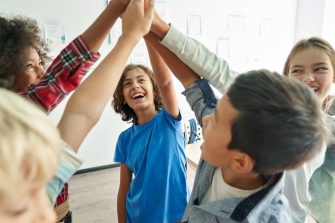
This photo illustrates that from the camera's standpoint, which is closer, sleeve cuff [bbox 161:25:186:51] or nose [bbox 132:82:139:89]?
sleeve cuff [bbox 161:25:186:51]

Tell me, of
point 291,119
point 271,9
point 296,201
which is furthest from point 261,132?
point 271,9

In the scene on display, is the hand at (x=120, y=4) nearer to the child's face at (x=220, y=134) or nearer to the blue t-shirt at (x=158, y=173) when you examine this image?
the child's face at (x=220, y=134)

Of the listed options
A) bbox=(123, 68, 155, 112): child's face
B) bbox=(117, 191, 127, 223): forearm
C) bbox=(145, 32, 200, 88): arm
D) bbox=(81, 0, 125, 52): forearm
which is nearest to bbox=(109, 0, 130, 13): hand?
bbox=(81, 0, 125, 52): forearm

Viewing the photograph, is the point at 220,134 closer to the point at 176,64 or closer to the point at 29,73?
the point at 176,64

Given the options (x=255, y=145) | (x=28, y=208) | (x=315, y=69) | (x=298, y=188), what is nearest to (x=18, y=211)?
(x=28, y=208)

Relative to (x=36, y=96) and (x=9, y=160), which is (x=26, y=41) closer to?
(x=36, y=96)

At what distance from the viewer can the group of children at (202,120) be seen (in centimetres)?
38

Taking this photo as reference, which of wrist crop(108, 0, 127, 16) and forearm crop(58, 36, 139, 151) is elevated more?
wrist crop(108, 0, 127, 16)

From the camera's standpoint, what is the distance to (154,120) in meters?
1.10

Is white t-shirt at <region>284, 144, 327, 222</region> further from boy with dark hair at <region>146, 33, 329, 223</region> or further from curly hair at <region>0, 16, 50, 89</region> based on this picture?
curly hair at <region>0, 16, 50, 89</region>

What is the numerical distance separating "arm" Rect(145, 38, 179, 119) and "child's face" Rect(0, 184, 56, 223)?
20.8 inches

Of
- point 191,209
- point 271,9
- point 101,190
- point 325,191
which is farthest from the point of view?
point 271,9

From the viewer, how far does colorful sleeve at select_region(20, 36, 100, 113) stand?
595 millimetres

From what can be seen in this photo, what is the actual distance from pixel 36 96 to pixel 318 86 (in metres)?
0.83
